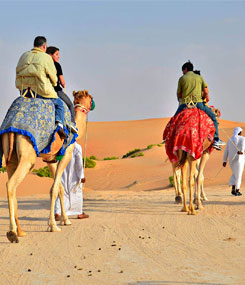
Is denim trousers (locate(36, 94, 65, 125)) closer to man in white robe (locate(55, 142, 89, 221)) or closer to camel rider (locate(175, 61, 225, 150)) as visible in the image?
man in white robe (locate(55, 142, 89, 221))

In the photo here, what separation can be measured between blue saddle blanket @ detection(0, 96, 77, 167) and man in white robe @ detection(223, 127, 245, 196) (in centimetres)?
891

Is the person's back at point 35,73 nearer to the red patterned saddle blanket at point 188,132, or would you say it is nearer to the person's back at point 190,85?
the red patterned saddle blanket at point 188,132

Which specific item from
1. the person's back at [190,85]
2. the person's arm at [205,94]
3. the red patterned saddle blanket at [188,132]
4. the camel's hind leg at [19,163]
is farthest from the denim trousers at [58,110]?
the person's arm at [205,94]

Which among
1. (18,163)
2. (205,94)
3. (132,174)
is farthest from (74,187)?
(132,174)

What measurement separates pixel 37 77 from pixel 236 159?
31.4 feet

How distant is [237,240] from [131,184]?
749 inches

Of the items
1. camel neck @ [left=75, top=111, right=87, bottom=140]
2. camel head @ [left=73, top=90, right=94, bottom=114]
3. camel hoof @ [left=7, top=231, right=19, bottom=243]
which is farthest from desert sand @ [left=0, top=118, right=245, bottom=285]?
camel head @ [left=73, top=90, right=94, bottom=114]

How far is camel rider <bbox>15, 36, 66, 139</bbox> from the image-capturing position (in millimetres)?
9180

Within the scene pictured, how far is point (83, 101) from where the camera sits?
11.0 m

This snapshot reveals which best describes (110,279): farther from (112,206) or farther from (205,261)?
(112,206)

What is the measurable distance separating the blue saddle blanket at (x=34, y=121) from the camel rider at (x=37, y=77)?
134 millimetres

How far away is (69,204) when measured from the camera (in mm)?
11430

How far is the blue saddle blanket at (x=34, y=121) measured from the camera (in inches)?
343

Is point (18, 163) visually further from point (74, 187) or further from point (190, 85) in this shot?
point (190, 85)
